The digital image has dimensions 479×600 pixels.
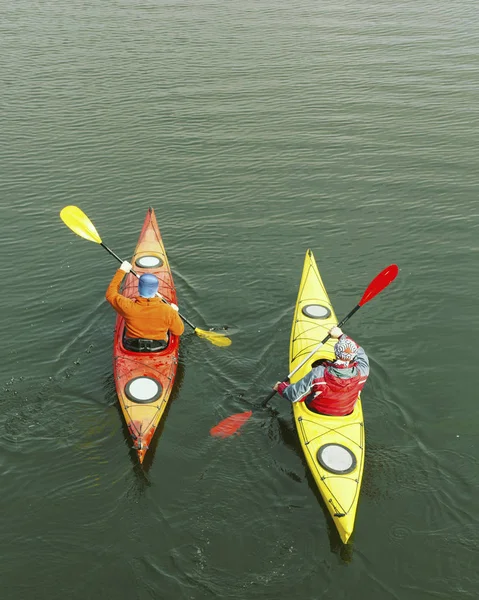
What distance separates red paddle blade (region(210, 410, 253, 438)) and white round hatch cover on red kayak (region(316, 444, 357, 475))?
125 cm

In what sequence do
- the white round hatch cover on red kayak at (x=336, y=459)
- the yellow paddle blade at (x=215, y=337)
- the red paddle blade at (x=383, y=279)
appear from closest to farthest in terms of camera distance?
the white round hatch cover on red kayak at (x=336, y=459) → the red paddle blade at (x=383, y=279) → the yellow paddle blade at (x=215, y=337)

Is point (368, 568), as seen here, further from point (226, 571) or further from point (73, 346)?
point (73, 346)

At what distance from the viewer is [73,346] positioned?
9352 mm

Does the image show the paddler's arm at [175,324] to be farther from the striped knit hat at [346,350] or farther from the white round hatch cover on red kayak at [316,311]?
the striped knit hat at [346,350]

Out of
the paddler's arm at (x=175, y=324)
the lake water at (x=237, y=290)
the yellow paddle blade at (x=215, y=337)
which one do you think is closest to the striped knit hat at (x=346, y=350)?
the lake water at (x=237, y=290)

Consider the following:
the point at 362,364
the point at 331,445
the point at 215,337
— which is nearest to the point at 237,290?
the point at 215,337

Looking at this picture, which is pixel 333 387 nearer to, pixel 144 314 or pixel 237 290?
pixel 144 314

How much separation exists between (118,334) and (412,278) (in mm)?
5147

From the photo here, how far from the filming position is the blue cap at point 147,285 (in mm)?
7875

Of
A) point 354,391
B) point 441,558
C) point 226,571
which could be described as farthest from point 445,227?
point 226,571

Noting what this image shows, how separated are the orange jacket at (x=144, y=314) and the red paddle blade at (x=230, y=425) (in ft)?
4.43

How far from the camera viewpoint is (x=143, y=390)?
26.0 feet

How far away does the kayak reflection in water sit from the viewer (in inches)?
313

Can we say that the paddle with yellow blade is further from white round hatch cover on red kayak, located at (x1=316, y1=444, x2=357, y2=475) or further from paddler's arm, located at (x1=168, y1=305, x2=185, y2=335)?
white round hatch cover on red kayak, located at (x1=316, y1=444, x2=357, y2=475)
